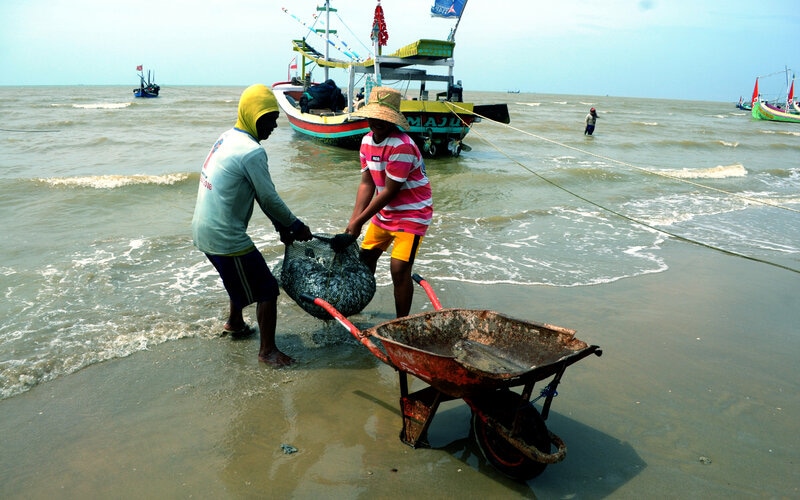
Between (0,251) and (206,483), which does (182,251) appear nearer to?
(0,251)

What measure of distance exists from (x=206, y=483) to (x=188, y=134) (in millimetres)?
19137

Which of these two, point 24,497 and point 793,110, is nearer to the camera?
point 24,497

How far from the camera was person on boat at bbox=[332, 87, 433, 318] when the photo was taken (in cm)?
333

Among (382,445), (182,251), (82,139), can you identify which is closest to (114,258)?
(182,251)

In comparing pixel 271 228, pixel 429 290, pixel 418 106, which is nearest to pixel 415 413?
pixel 429 290

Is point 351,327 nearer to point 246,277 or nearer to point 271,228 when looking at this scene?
point 246,277

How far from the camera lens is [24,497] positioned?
7.73ft

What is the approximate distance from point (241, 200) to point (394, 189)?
932 millimetres

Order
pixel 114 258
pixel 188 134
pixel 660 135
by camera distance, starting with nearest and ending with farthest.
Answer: pixel 114 258
pixel 188 134
pixel 660 135

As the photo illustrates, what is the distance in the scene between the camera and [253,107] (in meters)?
3.10

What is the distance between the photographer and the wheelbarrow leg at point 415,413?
2.62 m

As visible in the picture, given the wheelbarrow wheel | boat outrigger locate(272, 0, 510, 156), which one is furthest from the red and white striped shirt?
boat outrigger locate(272, 0, 510, 156)

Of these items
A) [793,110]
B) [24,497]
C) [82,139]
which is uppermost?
[793,110]

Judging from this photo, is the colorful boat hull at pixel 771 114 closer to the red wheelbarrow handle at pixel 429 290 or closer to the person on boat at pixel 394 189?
the person on boat at pixel 394 189
